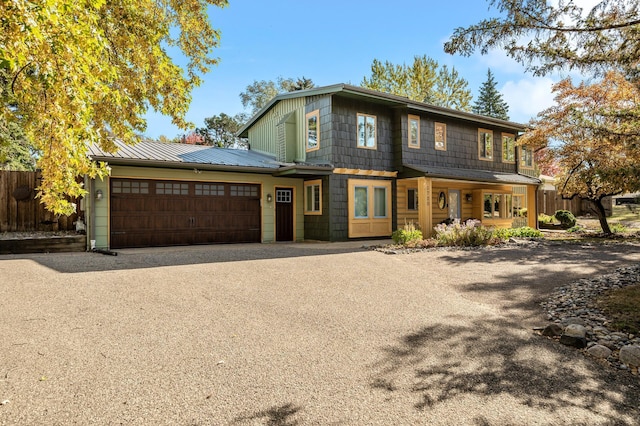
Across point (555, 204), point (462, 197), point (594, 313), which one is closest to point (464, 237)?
point (462, 197)

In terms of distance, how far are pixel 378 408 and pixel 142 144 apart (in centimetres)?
1395

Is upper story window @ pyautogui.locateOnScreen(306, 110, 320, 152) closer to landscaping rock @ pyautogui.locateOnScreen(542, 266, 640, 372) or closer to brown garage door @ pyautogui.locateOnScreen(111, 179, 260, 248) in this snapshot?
brown garage door @ pyautogui.locateOnScreen(111, 179, 260, 248)

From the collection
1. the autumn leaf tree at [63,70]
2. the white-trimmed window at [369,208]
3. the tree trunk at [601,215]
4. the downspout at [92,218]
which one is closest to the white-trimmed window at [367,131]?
the white-trimmed window at [369,208]

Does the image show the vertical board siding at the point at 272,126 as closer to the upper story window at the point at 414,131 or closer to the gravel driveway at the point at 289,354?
the upper story window at the point at 414,131

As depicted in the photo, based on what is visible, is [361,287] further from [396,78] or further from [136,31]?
[396,78]

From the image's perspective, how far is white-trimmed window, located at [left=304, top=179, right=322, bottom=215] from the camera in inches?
544

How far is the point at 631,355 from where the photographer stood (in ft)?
11.6

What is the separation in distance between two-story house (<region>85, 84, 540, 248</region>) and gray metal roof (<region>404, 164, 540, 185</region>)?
0.08 metres

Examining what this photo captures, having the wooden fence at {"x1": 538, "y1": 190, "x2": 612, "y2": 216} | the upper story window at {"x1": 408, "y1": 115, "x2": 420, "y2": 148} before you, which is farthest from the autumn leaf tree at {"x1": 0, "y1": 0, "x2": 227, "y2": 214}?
the wooden fence at {"x1": 538, "y1": 190, "x2": 612, "y2": 216}

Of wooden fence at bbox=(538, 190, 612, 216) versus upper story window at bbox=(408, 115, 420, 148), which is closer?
upper story window at bbox=(408, 115, 420, 148)

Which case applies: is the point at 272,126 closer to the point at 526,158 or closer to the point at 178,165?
the point at 178,165

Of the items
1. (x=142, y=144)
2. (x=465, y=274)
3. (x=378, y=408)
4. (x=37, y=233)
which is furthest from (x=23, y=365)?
(x=142, y=144)

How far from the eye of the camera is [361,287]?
6305 millimetres

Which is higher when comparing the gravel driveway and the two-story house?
the two-story house
